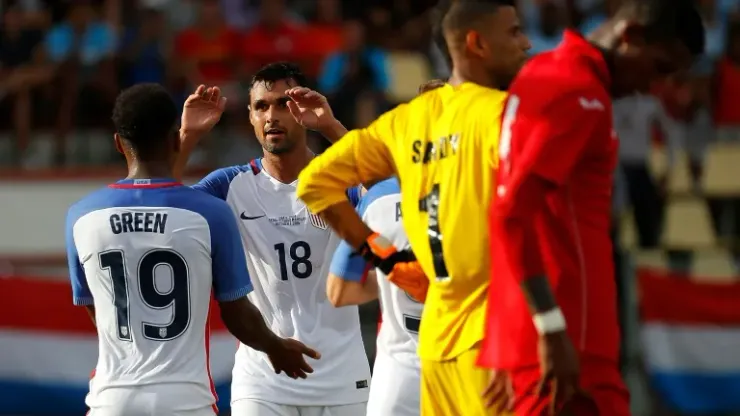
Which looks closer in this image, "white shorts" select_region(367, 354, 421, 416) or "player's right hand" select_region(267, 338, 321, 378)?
"player's right hand" select_region(267, 338, 321, 378)

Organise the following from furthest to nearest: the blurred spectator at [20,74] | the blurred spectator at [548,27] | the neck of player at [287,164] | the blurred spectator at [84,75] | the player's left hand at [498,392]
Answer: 1. the blurred spectator at [548,27]
2. the blurred spectator at [20,74]
3. the blurred spectator at [84,75]
4. the neck of player at [287,164]
5. the player's left hand at [498,392]

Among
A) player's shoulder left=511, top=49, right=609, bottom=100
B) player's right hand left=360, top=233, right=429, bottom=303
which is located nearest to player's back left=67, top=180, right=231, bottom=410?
player's right hand left=360, top=233, right=429, bottom=303

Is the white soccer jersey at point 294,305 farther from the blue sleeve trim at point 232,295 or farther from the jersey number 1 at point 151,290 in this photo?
the jersey number 1 at point 151,290

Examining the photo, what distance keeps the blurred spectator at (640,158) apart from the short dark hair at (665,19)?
9.73 m

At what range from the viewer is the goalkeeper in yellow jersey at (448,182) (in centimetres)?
489

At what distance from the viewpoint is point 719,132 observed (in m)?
15.4

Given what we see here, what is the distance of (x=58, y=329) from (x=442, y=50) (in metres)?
8.55

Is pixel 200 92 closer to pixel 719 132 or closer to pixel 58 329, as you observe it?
pixel 58 329

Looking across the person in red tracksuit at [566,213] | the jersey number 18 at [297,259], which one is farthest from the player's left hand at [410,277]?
the jersey number 18 at [297,259]

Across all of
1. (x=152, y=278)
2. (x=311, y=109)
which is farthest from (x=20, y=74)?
(x=152, y=278)

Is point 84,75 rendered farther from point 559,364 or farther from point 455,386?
point 559,364

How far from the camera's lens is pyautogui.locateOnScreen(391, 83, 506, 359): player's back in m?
4.87

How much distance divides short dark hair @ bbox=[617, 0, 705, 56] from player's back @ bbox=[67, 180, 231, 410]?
7.33 ft

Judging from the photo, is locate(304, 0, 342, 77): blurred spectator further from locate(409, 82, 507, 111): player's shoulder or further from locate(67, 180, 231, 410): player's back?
locate(409, 82, 507, 111): player's shoulder
